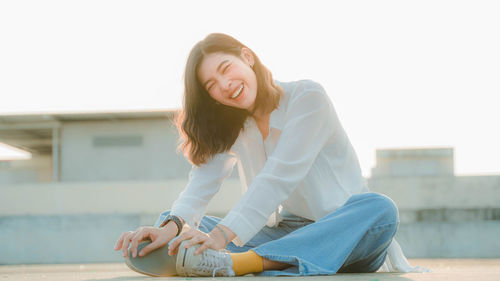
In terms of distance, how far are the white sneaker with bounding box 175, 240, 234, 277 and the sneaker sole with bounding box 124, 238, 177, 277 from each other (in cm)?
10

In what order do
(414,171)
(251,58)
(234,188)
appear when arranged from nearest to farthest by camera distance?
(251,58) < (234,188) < (414,171)

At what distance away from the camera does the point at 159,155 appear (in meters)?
16.9

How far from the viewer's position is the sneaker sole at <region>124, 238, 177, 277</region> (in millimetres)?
2252

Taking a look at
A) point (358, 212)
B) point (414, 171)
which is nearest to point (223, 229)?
point (358, 212)

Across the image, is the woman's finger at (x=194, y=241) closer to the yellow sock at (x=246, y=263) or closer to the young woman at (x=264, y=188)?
the young woman at (x=264, y=188)

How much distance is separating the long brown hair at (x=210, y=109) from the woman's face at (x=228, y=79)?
0.04 m

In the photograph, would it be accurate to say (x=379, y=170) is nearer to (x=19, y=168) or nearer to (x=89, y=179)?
(x=89, y=179)

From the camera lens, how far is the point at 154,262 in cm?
227

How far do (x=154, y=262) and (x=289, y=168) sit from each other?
1.99ft

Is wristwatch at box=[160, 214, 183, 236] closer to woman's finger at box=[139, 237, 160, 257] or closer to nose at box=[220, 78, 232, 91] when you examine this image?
woman's finger at box=[139, 237, 160, 257]

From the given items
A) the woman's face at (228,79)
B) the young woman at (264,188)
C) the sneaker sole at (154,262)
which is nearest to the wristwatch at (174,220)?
the young woman at (264,188)

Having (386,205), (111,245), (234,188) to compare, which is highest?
(386,205)

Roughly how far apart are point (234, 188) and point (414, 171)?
387 inches

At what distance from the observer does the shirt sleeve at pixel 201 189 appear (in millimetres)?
2529
